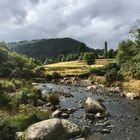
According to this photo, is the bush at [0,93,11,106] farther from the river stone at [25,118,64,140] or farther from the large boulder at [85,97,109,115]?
the river stone at [25,118,64,140]

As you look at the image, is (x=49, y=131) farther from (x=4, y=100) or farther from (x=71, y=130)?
(x=4, y=100)

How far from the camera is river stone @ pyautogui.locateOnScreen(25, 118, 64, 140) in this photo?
29.4 meters

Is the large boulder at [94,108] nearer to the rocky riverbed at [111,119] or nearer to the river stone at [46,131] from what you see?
the rocky riverbed at [111,119]

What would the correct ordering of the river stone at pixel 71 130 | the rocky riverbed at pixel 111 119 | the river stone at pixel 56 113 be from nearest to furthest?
1. the river stone at pixel 71 130
2. the rocky riverbed at pixel 111 119
3. the river stone at pixel 56 113

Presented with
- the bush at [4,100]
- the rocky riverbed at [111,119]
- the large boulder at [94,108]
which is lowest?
the rocky riverbed at [111,119]

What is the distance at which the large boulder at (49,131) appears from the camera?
96.8 feet

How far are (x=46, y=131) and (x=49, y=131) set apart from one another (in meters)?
0.27

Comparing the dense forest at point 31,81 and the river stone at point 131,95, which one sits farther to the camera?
the river stone at point 131,95

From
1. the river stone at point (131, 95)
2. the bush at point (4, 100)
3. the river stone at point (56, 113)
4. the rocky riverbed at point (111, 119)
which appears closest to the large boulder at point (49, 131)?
the rocky riverbed at point (111, 119)

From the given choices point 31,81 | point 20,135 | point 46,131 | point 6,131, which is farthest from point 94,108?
point 31,81

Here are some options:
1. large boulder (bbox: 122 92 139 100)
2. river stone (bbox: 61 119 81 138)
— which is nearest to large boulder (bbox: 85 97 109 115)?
river stone (bbox: 61 119 81 138)

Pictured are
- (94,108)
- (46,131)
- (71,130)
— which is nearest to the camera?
(46,131)

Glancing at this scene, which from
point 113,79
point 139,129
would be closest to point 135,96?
point 113,79

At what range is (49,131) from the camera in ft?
98.4
